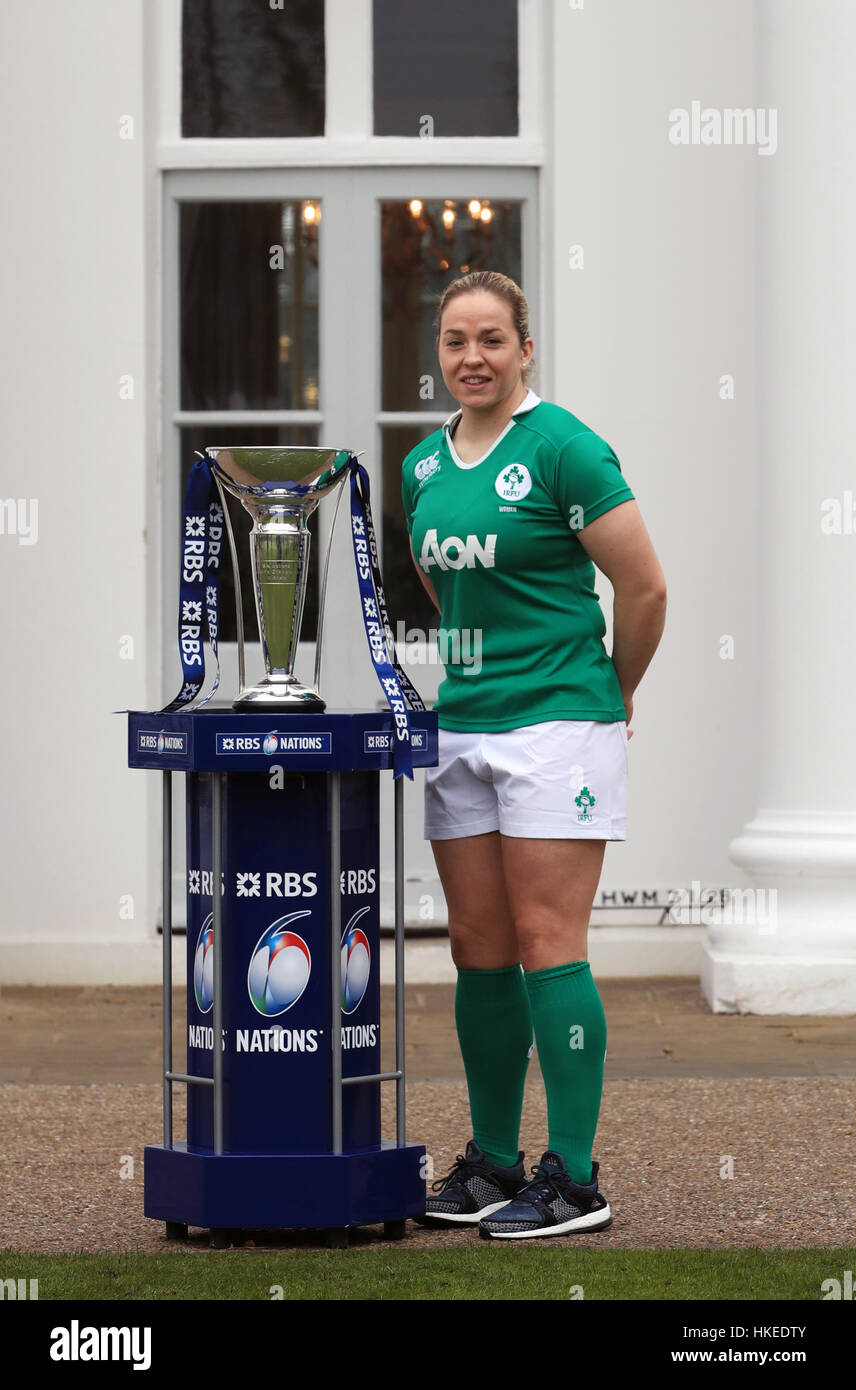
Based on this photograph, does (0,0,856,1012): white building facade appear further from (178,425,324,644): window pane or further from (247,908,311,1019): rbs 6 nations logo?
(247,908,311,1019): rbs 6 nations logo

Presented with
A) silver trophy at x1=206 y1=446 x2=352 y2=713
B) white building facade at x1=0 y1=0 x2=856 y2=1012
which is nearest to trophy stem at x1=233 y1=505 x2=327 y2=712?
silver trophy at x1=206 y1=446 x2=352 y2=713

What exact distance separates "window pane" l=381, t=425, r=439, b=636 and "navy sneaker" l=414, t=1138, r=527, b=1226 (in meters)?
4.01

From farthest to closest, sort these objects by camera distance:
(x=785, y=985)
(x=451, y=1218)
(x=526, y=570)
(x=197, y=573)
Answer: (x=785, y=985), (x=197, y=573), (x=451, y=1218), (x=526, y=570)

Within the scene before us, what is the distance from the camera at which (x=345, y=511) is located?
873 centimetres

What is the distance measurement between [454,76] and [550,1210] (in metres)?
5.45

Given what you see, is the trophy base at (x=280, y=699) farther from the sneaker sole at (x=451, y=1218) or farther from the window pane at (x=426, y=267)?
the window pane at (x=426, y=267)

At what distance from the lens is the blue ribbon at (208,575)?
4395 mm

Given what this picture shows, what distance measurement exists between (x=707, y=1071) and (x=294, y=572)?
261 cm

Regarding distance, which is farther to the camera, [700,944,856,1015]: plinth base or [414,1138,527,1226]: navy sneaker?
[700,944,856,1015]: plinth base

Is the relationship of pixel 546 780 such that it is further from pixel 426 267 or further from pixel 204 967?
pixel 426 267

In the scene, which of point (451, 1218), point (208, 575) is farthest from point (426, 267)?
point (451, 1218)

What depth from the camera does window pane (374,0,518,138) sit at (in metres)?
8.38

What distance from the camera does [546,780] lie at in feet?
13.9

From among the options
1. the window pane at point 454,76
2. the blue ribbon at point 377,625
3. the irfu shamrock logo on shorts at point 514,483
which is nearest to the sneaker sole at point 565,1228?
the blue ribbon at point 377,625
